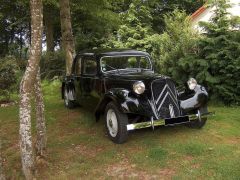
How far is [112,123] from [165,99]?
3.66ft

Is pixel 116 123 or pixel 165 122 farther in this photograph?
pixel 116 123

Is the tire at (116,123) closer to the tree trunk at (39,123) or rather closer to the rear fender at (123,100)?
the rear fender at (123,100)

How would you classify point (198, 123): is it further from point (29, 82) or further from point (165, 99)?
point (29, 82)

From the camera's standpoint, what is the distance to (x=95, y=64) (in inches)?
297

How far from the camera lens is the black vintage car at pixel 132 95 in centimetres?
602

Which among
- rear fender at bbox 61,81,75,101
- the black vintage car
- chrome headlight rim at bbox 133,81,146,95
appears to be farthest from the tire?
rear fender at bbox 61,81,75,101

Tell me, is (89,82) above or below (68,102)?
above

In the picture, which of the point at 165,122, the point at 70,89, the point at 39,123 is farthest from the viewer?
the point at 70,89

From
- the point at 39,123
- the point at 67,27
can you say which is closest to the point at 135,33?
the point at 67,27

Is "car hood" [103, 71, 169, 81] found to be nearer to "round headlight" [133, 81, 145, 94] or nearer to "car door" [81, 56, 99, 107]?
"round headlight" [133, 81, 145, 94]

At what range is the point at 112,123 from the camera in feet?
20.9

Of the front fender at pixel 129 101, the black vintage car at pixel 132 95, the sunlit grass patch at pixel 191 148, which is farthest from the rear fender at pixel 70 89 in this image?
the sunlit grass patch at pixel 191 148

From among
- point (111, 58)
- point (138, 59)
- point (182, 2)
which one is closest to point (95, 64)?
point (111, 58)

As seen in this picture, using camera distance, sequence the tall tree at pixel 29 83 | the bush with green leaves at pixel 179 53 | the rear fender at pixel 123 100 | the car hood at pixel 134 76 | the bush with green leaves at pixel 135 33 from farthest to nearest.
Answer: the bush with green leaves at pixel 135 33, the bush with green leaves at pixel 179 53, the car hood at pixel 134 76, the rear fender at pixel 123 100, the tall tree at pixel 29 83
